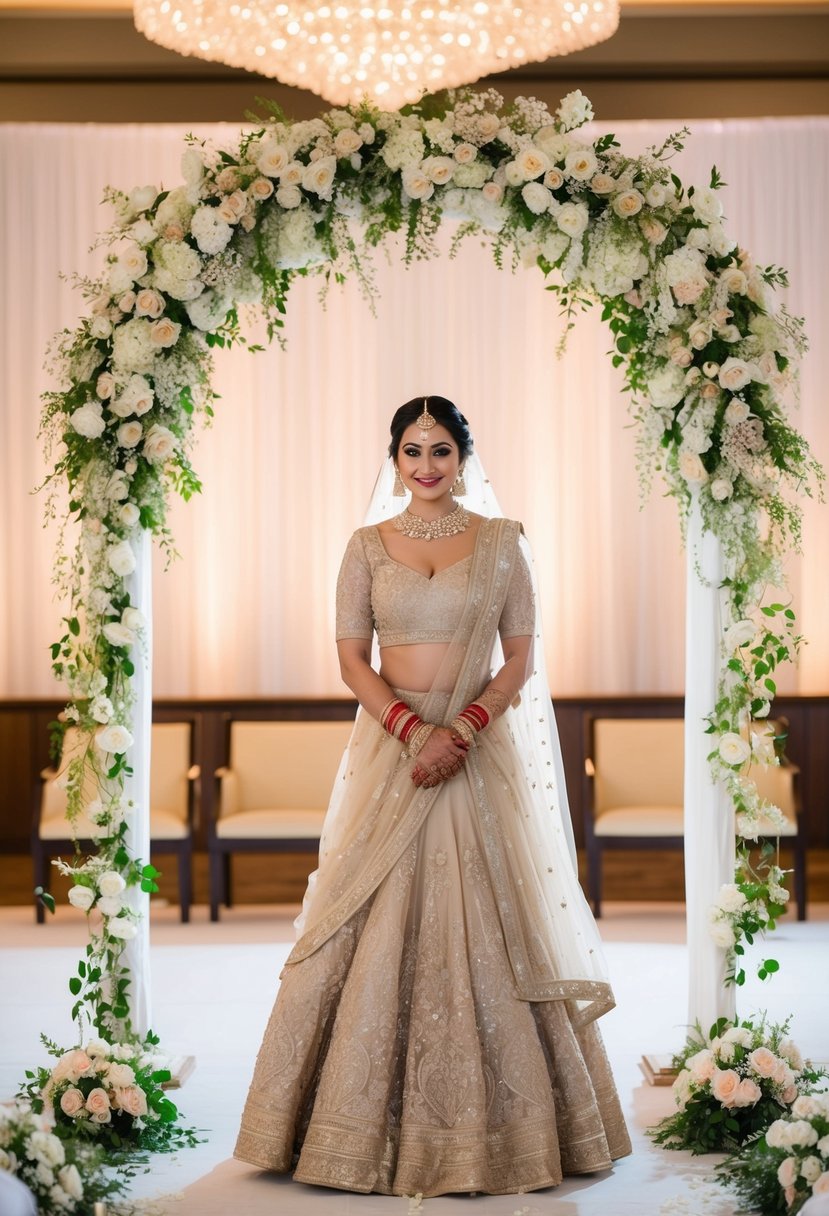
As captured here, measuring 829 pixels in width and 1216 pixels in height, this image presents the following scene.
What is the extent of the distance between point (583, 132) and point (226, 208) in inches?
201

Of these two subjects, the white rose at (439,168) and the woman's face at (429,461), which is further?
the white rose at (439,168)

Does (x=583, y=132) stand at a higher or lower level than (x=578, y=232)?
higher

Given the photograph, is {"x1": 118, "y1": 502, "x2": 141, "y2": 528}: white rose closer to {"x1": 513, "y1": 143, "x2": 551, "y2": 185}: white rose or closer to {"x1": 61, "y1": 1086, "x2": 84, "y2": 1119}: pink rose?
{"x1": 513, "y1": 143, "x2": 551, "y2": 185}: white rose

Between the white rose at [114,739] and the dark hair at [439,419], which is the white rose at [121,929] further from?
the dark hair at [439,419]

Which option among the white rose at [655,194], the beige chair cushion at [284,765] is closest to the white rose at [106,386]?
the white rose at [655,194]

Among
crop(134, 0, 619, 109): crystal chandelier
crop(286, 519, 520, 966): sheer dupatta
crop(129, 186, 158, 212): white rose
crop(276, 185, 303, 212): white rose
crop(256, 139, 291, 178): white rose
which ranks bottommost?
crop(286, 519, 520, 966): sheer dupatta

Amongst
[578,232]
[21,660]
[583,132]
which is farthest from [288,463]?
[578,232]

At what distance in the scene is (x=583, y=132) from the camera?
361 inches

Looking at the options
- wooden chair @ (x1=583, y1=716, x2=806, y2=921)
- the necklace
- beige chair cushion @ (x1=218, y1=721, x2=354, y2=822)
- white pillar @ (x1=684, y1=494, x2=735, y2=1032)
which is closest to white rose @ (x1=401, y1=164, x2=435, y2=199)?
the necklace

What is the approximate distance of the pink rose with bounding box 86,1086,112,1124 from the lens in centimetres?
440

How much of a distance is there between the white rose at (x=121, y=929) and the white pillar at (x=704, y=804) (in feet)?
5.88

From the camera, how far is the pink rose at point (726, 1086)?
4.37m

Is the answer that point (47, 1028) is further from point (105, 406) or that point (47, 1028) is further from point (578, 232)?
point (578, 232)

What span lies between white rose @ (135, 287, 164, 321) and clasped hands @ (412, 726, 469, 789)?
160cm
